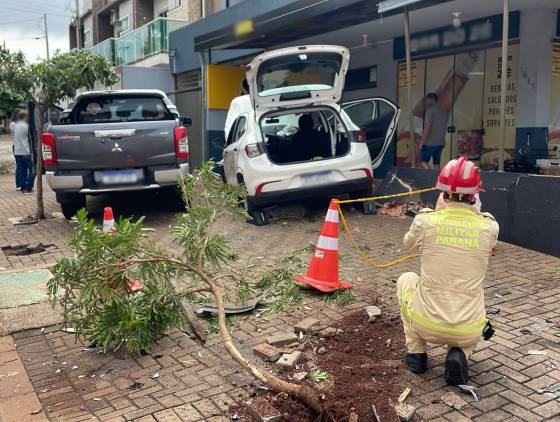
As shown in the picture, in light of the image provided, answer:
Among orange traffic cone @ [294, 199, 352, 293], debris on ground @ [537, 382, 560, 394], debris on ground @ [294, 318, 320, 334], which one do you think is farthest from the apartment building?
debris on ground @ [537, 382, 560, 394]

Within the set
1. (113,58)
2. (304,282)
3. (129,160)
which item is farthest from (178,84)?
(304,282)

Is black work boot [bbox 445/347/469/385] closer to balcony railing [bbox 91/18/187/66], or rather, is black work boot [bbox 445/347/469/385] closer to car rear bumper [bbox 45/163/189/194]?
car rear bumper [bbox 45/163/189/194]

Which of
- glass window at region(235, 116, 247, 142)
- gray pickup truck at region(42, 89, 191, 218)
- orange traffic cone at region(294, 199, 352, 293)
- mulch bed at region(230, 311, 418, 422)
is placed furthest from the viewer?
glass window at region(235, 116, 247, 142)

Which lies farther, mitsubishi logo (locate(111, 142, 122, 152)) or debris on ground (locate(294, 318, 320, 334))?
mitsubishi logo (locate(111, 142, 122, 152))

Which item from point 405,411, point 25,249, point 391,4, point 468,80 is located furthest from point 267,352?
point 468,80

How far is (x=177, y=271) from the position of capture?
4168 millimetres

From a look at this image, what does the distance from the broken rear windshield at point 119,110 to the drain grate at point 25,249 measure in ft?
6.93

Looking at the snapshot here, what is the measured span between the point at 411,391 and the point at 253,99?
5605 mm

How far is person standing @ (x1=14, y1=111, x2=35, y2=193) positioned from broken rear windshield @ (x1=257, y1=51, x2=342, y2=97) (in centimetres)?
685

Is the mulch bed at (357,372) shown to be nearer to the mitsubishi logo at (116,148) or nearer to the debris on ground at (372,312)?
the debris on ground at (372,312)

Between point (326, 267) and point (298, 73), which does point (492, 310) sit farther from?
point (298, 73)

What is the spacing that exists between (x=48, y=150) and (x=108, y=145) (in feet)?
2.78

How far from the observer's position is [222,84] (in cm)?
1541

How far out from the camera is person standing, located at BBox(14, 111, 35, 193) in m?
12.5
